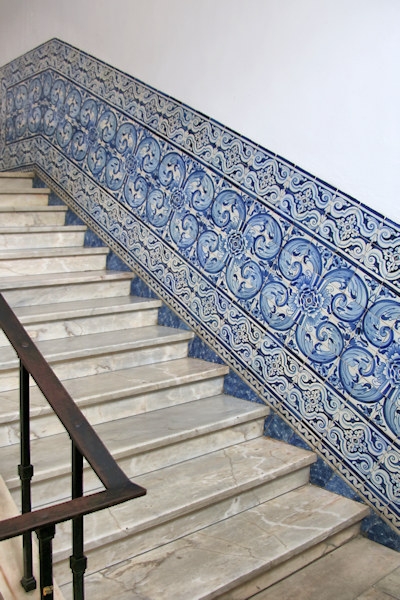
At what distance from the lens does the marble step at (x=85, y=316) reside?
349 cm

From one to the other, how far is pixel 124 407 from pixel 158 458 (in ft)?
1.14

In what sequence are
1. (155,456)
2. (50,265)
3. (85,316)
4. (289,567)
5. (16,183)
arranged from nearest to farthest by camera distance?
(289,567) → (155,456) → (85,316) → (50,265) → (16,183)

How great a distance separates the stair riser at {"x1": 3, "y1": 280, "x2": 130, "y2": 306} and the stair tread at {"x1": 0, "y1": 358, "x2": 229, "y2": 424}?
0.71 metres

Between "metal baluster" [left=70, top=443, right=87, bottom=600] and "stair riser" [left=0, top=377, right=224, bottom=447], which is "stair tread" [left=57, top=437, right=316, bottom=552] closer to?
"stair riser" [left=0, top=377, right=224, bottom=447]

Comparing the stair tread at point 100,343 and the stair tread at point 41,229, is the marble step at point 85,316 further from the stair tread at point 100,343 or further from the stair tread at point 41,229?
the stair tread at point 41,229

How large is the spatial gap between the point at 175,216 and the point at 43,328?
1047mm

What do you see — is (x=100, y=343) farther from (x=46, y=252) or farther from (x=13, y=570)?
(x=13, y=570)

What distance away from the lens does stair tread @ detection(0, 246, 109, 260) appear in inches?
159

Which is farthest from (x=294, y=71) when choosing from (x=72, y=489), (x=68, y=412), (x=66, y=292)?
(x=72, y=489)

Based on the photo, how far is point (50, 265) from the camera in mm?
4152

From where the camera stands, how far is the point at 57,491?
2529 mm

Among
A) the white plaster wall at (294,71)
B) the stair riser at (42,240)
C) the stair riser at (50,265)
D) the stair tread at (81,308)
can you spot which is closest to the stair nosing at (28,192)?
the stair riser at (42,240)

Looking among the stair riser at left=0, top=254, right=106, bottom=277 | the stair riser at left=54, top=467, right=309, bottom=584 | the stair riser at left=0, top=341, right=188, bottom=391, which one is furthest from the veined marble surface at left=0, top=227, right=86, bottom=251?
the stair riser at left=54, top=467, right=309, bottom=584

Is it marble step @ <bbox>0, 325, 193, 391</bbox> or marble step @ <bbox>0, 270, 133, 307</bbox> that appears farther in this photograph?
marble step @ <bbox>0, 270, 133, 307</bbox>
